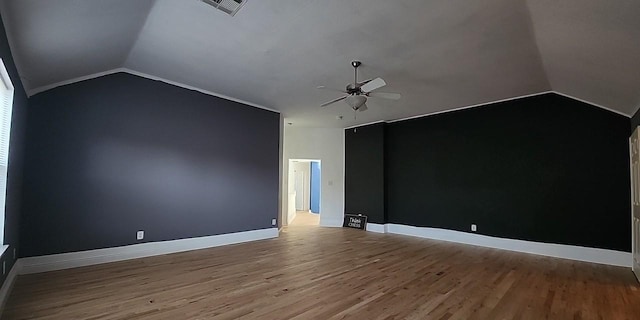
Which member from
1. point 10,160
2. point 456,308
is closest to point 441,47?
point 456,308

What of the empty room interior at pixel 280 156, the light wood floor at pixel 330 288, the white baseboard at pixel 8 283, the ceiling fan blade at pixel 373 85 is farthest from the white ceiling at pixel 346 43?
the light wood floor at pixel 330 288

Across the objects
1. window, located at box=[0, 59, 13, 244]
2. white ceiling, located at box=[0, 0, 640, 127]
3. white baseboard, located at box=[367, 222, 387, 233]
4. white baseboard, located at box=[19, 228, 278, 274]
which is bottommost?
white baseboard, located at box=[367, 222, 387, 233]

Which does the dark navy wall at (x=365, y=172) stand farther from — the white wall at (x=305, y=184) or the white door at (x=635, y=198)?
the white wall at (x=305, y=184)

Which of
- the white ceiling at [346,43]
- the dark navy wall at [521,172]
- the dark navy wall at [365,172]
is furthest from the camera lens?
the dark navy wall at [365,172]

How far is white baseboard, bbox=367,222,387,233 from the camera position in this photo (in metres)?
7.79

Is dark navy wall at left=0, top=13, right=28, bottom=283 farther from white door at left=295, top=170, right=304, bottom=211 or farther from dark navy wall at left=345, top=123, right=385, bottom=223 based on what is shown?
white door at left=295, top=170, right=304, bottom=211

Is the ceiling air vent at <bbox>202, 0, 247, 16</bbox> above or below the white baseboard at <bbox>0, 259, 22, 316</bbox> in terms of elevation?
above

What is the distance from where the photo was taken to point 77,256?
4.19 meters

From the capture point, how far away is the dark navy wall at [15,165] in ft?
10.1

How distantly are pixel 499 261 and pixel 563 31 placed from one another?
341 centimetres

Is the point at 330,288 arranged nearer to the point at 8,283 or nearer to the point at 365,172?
the point at 8,283

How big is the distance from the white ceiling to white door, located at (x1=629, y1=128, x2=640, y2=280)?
0.55 m

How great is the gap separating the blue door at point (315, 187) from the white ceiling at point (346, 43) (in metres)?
9.05

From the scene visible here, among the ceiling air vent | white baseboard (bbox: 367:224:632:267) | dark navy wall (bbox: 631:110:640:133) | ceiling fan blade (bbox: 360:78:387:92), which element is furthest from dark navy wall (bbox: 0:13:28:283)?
dark navy wall (bbox: 631:110:640:133)
